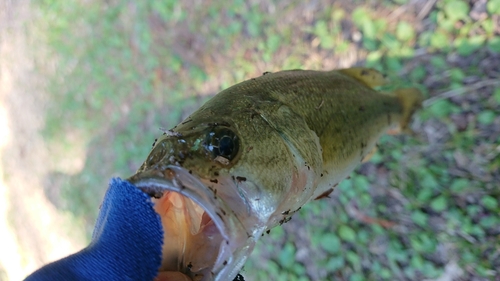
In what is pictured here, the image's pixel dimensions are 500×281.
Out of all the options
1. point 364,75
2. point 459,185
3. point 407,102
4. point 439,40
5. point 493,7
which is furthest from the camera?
point 439,40

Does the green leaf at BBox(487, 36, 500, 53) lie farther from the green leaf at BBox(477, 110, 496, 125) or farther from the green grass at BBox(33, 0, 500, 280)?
the green leaf at BBox(477, 110, 496, 125)

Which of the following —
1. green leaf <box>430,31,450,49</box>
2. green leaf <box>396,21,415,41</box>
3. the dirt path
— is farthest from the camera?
the dirt path

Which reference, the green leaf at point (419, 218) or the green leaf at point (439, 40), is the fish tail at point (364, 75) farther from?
the green leaf at point (419, 218)

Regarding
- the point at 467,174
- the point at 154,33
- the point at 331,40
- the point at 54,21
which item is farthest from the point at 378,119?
the point at 54,21

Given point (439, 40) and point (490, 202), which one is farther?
point (439, 40)

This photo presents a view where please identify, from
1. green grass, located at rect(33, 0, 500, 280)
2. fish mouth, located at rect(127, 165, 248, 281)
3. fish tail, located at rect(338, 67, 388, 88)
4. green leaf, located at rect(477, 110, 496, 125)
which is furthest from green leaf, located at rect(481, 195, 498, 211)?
fish mouth, located at rect(127, 165, 248, 281)

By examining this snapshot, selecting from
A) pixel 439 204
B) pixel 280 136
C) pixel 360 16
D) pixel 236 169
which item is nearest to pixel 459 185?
pixel 439 204

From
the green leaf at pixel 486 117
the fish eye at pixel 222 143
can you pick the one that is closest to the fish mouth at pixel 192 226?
the fish eye at pixel 222 143

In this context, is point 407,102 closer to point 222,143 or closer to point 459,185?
point 459,185
